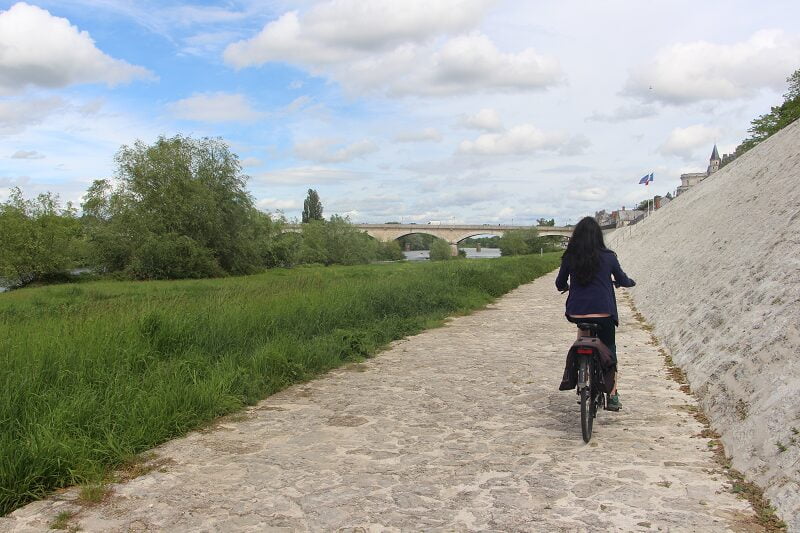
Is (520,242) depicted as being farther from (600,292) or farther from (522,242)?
(600,292)

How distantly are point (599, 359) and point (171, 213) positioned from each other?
4565 centimetres

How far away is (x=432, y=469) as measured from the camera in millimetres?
4957

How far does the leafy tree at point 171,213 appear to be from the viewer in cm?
4566

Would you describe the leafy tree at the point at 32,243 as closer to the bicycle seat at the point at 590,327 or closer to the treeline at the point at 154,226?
the treeline at the point at 154,226

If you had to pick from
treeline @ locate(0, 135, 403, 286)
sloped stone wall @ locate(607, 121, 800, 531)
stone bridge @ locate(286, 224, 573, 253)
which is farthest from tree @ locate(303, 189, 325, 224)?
sloped stone wall @ locate(607, 121, 800, 531)

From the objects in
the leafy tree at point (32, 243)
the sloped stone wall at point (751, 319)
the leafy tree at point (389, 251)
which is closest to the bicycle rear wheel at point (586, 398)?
the sloped stone wall at point (751, 319)

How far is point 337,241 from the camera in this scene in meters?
86.4

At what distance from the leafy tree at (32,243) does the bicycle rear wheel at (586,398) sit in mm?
54514

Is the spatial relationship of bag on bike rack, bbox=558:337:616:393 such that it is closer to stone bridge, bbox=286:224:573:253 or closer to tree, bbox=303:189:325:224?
stone bridge, bbox=286:224:573:253

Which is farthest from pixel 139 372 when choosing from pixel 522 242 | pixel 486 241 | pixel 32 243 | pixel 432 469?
pixel 486 241

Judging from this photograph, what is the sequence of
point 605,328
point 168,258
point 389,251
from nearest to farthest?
point 605,328 → point 168,258 → point 389,251

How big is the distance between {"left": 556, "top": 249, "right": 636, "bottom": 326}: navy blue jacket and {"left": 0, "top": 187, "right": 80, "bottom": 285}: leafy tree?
178 ft

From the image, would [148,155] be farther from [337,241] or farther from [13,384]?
[13,384]

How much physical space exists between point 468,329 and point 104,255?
42386 millimetres
